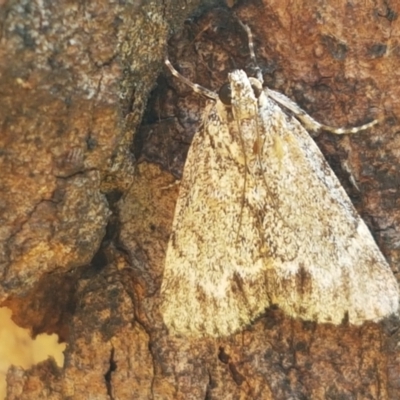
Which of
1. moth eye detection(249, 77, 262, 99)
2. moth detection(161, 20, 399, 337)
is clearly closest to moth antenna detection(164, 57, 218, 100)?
moth detection(161, 20, 399, 337)

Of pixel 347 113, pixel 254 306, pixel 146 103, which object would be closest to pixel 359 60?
pixel 347 113

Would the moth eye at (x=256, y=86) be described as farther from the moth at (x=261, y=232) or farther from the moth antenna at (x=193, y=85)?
the moth antenna at (x=193, y=85)

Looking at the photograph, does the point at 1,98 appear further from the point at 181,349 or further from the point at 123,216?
the point at 181,349

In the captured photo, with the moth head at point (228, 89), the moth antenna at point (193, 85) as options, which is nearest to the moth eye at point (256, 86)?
the moth head at point (228, 89)

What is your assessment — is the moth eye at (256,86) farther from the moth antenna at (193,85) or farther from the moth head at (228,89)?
the moth antenna at (193,85)

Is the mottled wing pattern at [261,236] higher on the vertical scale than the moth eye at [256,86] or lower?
lower

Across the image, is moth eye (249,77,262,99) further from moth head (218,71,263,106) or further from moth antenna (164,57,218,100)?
moth antenna (164,57,218,100)

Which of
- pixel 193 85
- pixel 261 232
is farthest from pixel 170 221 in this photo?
pixel 193 85

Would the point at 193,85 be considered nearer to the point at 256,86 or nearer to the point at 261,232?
the point at 256,86
